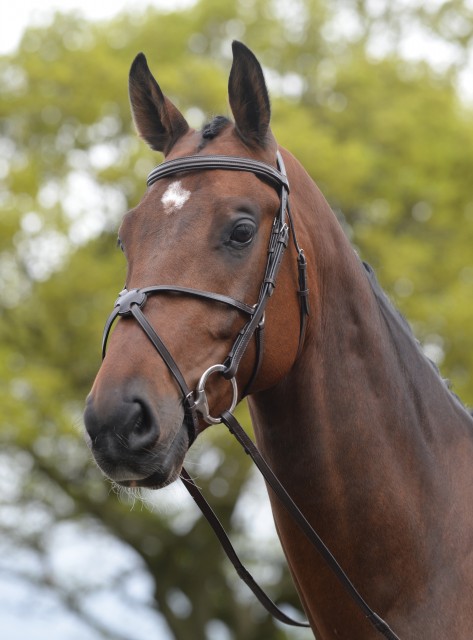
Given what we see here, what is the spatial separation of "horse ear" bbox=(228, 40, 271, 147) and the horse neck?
11.9 inches

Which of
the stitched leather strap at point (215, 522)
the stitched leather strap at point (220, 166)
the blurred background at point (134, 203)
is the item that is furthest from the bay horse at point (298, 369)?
the blurred background at point (134, 203)

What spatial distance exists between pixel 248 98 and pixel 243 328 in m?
0.93

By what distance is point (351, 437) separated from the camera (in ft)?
10.7

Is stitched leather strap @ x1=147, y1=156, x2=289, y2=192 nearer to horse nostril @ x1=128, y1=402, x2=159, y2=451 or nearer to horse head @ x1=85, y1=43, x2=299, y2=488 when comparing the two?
horse head @ x1=85, y1=43, x2=299, y2=488

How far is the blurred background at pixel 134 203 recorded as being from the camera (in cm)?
1593

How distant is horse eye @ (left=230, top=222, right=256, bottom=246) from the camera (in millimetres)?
3098

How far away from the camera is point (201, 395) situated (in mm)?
2949

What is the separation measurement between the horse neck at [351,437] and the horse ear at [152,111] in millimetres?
610

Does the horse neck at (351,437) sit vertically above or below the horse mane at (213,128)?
below

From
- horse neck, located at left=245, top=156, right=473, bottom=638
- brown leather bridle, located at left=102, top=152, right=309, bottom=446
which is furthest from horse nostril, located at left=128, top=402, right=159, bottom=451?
horse neck, located at left=245, top=156, right=473, bottom=638

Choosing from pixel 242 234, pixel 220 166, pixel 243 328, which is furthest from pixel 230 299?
pixel 220 166

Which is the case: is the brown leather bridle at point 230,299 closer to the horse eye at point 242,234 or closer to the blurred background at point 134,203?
the horse eye at point 242,234

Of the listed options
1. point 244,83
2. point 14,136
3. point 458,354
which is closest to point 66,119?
point 14,136

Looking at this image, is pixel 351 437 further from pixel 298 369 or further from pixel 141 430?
pixel 141 430
